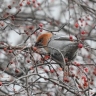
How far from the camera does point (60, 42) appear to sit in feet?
20.9

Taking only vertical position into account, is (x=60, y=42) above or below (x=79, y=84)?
above

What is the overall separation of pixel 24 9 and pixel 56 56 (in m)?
3.28

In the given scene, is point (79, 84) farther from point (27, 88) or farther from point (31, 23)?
point (31, 23)

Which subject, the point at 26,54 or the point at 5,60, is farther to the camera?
the point at 5,60

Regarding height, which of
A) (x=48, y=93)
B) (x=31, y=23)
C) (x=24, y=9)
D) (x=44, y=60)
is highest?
(x=24, y=9)

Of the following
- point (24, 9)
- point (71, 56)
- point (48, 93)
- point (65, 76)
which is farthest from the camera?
point (24, 9)

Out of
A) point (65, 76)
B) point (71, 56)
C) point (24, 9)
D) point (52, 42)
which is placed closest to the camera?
point (65, 76)

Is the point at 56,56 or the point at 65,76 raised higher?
the point at 56,56

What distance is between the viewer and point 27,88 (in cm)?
388

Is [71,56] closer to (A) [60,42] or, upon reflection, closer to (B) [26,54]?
(A) [60,42]

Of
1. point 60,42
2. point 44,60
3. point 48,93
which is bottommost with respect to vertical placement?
point 48,93

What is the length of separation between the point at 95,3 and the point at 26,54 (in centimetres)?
241

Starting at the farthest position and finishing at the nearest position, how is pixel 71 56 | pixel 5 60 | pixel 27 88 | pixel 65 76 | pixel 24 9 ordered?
pixel 24 9 < pixel 5 60 < pixel 71 56 < pixel 65 76 < pixel 27 88

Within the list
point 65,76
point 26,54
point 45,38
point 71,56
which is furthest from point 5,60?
point 65,76
